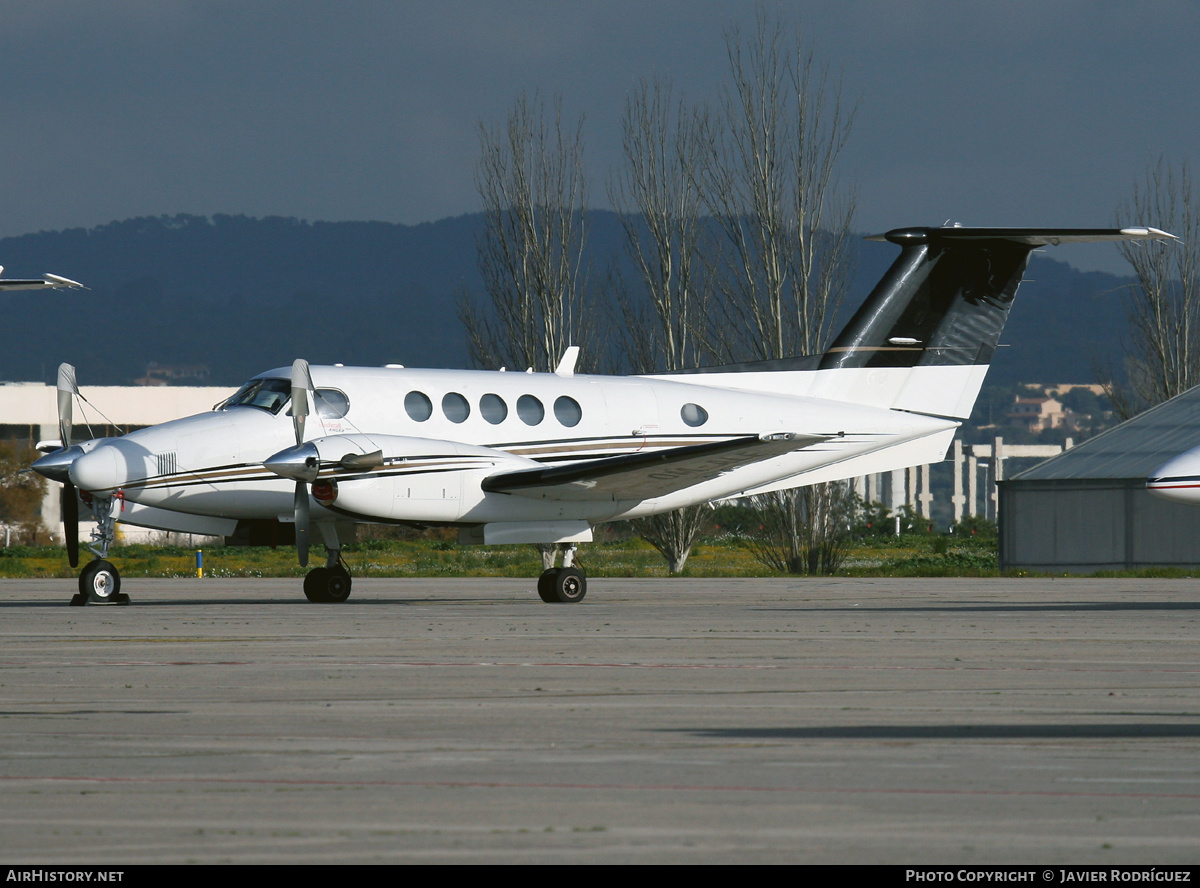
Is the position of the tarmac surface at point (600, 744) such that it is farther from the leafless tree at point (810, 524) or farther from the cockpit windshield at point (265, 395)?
the leafless tree at point (810, 524)

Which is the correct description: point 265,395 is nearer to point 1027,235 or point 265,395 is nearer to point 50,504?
point 1027,235

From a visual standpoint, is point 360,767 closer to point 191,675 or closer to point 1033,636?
point 191,675

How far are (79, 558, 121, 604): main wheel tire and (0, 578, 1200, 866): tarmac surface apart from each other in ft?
13.6

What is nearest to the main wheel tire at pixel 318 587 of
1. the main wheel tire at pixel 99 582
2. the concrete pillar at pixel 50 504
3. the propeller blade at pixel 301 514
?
the propeller blade at pixel 301 514

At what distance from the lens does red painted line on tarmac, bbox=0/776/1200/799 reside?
633cm

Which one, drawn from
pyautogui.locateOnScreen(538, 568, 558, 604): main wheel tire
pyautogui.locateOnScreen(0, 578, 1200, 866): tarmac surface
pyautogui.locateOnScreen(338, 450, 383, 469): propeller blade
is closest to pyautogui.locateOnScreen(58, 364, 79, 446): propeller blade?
pyautogui.locateOnScreen(338, 450, 383, 469): propeller blade

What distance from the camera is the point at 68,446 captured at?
69.0 ft

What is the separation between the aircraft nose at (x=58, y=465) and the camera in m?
19.9

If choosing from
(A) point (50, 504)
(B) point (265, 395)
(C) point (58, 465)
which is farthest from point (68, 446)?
(A) point (50, 504)

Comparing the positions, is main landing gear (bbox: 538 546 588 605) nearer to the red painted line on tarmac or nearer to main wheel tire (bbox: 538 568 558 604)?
main wheel tire (bbox: 538 568 558 604)

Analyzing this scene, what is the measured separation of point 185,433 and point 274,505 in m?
1.56

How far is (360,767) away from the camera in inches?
281
